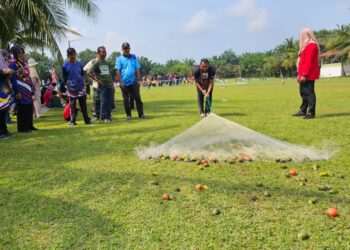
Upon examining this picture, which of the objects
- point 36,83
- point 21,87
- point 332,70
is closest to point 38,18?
point 36,83

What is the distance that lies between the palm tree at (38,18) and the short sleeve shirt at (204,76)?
6557 mm

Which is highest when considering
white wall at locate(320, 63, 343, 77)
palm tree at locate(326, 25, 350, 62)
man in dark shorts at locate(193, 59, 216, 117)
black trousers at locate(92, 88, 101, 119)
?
palm tree at locate(326, 25, 350, 62)

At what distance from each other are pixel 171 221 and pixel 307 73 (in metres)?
6.53

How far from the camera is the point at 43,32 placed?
13.4 m

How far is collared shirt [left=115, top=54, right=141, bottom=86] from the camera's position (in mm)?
10062

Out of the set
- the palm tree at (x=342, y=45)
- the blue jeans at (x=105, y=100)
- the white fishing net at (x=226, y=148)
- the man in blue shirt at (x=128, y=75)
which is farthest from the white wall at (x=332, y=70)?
the white fishing net at (x=226, y=148)

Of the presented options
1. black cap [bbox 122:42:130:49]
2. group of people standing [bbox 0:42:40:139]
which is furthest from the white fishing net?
black cap [bbox 122:42:130:49]

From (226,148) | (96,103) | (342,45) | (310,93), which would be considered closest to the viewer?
(226,148)

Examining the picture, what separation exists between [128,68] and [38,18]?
4.90m

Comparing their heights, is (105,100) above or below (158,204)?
above

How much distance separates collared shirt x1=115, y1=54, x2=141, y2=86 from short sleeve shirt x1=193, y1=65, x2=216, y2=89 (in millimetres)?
1714

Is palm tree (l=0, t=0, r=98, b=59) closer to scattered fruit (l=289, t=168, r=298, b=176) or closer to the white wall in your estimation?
scattered fruit (l=289, t=168, r=298, b=176)

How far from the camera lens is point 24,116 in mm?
8664

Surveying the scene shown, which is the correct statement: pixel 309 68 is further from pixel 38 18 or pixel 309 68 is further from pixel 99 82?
pixel 38 18
